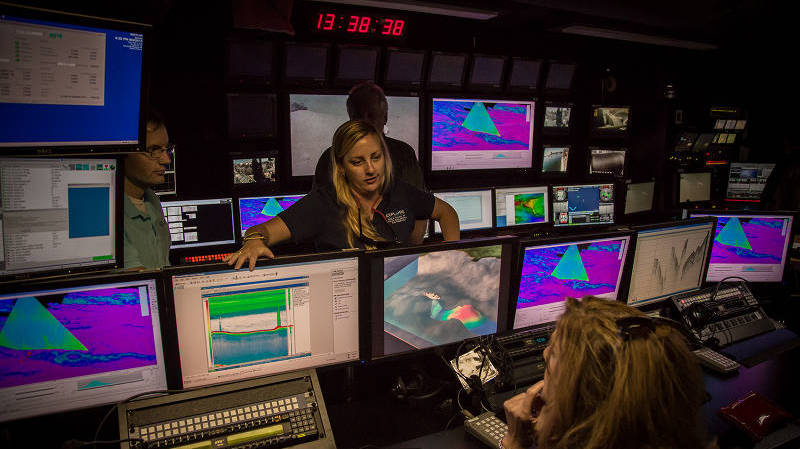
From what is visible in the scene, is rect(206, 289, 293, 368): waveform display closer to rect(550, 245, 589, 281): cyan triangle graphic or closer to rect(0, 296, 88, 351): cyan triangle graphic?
rect(0, 296, 88, 351): cyan triangle graphic

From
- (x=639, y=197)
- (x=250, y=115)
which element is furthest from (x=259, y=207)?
(x=639, y=197)

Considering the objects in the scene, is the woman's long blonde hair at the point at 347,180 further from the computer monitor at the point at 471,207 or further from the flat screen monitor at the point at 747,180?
the flat screen monitor at the point at 747,180

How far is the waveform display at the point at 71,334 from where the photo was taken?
1130mm

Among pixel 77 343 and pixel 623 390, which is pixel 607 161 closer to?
pixel 623 390

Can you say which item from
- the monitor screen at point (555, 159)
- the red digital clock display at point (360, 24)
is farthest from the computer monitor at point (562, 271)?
the monitor screen at point (555, 159)

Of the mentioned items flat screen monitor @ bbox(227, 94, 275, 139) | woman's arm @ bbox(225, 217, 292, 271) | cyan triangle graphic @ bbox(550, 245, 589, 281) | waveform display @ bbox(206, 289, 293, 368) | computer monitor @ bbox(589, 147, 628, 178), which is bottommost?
waveform display @ bbox(206, 289, 293, 368)

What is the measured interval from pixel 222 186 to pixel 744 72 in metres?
6.34

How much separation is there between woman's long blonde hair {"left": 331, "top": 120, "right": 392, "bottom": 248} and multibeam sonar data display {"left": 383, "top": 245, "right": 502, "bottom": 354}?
0.52 meters

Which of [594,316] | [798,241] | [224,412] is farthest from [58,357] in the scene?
[798,241]

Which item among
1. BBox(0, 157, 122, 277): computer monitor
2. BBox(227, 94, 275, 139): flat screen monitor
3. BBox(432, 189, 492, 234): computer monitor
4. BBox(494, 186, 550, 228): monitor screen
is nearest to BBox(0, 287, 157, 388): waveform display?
BBox(0, 157, 122, 277): computer monitor

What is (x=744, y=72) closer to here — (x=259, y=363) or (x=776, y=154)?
(x=776, y=154)

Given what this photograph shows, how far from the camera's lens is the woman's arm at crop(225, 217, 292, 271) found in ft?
4.25

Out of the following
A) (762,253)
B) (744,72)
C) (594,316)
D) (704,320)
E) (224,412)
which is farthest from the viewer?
(744,72)

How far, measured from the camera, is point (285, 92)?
369 centimetres
